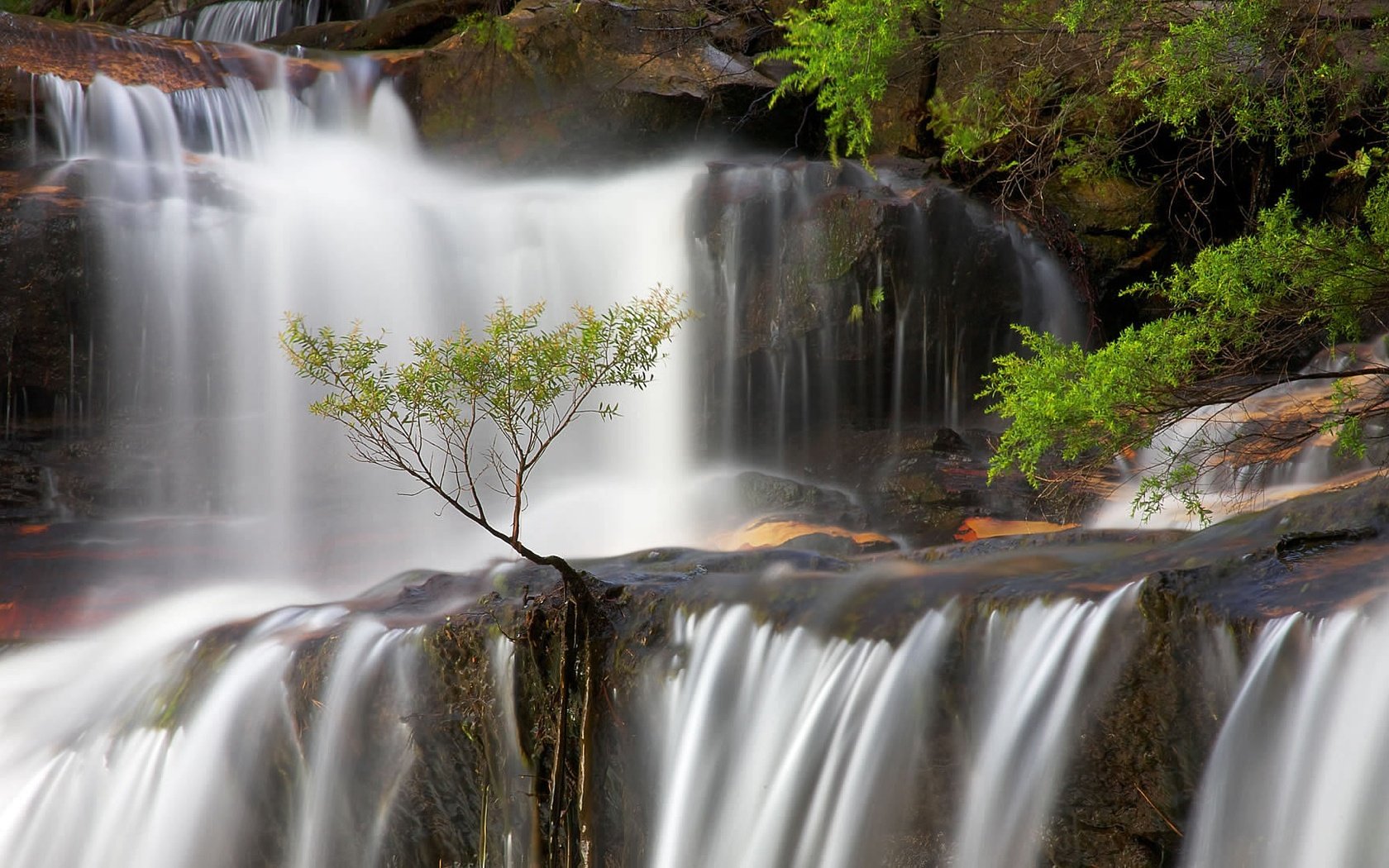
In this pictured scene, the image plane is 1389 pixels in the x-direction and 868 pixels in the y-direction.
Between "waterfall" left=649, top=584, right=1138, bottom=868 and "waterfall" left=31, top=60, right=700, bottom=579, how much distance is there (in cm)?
498

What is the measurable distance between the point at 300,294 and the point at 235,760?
21.9 ft

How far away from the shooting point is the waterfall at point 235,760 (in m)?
6.80

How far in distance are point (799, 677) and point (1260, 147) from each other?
30.0ft

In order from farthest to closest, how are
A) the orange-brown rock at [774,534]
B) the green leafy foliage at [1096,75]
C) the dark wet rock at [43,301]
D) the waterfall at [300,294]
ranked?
the waterfall at [300,294]
the dark wet rock at [43,301]
the orange-brown rock at [774,534]
the green leafy foliage at [1096,75]

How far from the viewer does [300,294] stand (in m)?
12.7

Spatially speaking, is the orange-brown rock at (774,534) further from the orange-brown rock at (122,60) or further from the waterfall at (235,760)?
the orange-brown rock at (122,60)

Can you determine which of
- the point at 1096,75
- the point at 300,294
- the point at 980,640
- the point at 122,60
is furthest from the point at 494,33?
the point at 980,640

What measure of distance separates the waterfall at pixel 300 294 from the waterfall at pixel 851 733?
498 cm

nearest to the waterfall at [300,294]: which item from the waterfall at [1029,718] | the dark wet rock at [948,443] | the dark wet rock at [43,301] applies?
the dark wet rock at [43,301]

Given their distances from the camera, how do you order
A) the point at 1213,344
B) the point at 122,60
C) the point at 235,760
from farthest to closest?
the point at 122,60 → the point at 1213,344 → the point at 235,760

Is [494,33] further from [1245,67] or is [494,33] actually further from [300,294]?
[1245,67]

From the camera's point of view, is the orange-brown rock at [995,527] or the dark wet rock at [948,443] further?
the dark wet rock at [948,443]

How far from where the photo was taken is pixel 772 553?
24.3 ft

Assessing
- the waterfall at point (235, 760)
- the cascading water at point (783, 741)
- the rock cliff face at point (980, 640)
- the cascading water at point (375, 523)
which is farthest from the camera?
the waterfall at point (235, 760)
